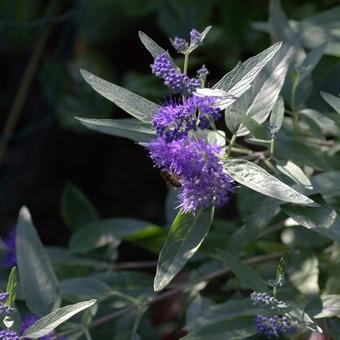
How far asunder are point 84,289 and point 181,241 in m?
0.32

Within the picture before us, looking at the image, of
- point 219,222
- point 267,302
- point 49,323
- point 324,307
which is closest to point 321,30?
point 219,222

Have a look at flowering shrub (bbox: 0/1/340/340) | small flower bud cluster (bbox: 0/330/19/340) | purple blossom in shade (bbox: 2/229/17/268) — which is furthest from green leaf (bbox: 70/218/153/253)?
small flower bud cluster (bbox: 0/330/19/340)

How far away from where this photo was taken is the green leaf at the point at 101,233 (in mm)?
1623

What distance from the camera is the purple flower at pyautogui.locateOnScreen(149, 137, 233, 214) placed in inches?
40.4

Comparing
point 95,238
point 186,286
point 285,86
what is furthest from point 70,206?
point 285,86

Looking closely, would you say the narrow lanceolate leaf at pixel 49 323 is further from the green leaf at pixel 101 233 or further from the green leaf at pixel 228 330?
the green leaf at pixel 101 233

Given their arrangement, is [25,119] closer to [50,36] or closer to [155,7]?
[50,36]

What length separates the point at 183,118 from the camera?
1004 mm

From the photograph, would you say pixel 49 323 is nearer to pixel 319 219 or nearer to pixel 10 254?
pixel 319 219

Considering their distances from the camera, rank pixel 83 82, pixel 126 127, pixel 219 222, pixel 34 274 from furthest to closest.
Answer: pixel 83 82
pixel 219 222
pixel 34 274
pixel 126 127

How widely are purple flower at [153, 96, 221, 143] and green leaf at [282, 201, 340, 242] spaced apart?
20cm

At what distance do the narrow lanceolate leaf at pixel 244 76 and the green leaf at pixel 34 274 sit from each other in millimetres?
472

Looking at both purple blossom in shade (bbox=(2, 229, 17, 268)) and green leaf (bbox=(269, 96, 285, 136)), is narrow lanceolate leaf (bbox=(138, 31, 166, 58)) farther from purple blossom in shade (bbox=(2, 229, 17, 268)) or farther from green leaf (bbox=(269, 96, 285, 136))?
purple blossom in shade (bbox=(2, 229, 17, 268))

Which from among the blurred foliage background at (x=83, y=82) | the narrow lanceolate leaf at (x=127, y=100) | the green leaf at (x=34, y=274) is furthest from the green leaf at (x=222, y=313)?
the blurred foliage background at (x=83, y=82)
